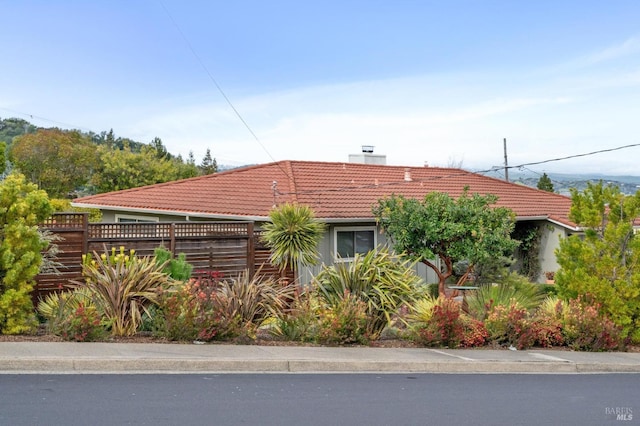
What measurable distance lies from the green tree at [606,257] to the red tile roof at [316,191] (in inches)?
291

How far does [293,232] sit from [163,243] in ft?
10.5

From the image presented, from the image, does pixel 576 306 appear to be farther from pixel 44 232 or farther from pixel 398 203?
pixel 44 232

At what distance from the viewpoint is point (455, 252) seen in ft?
60.6

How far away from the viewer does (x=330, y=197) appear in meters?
23.8

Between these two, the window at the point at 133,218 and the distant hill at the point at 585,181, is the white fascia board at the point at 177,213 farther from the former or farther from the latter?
the distant hill at the point at 585,181

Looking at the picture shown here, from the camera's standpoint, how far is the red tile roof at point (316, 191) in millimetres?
22984

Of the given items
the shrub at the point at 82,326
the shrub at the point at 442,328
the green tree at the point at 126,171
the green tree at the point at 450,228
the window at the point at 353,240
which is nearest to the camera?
the shrub at the point at 82,326

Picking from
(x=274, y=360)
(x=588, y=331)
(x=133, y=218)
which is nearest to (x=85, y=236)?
(x=274, y=360)

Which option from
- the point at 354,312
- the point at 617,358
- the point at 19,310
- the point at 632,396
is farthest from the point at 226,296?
the point at 617,358

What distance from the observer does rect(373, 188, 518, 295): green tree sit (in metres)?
18.2

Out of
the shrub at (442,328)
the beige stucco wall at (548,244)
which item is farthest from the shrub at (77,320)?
the beige stucco wall at (548,244)

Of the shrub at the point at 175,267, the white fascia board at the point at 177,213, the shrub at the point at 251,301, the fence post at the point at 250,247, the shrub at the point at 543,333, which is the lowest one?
the shrub at the point at 543,333

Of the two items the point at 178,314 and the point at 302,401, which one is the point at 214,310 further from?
the point at 302,401

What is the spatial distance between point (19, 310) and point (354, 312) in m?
5.59
